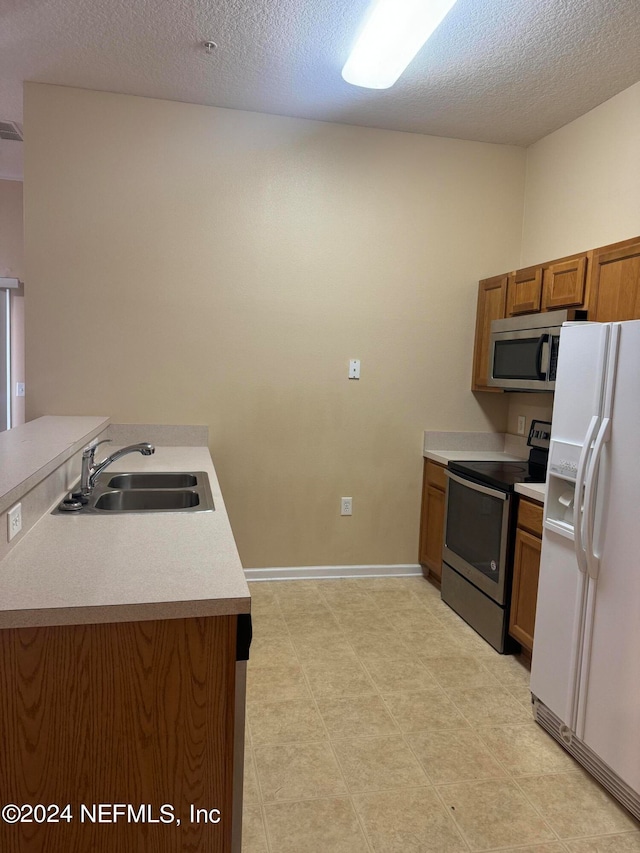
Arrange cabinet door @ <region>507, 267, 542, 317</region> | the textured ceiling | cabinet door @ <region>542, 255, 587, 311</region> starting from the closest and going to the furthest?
the textured ceiling, cabinet door @ <region>542, 255, 587, 311</region>, cabinet door @ <region>507, 267, 542, 317</region>

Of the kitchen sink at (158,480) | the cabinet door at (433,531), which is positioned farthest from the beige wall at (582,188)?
the kitchen sink at (158,480)

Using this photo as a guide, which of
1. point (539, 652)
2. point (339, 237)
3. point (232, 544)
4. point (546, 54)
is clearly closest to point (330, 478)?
point (339, 237)

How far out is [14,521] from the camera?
1.59 m

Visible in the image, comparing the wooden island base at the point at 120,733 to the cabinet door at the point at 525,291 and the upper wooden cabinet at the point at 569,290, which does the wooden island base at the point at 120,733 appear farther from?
the cabinet door at the point at 525,291

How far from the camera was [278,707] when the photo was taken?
2.39 meters

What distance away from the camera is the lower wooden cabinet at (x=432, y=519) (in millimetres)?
3656

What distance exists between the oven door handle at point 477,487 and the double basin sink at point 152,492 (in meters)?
1.42

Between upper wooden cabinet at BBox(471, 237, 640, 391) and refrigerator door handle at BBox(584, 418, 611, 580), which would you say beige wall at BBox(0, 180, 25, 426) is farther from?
refrigerator door handle at BBox(584, 418, 611, 580)

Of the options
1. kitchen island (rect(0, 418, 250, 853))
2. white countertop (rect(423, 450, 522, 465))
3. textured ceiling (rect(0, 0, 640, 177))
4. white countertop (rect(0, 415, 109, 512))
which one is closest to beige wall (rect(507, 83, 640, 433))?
textured ceiling (rect(0, 0, 640, 177))

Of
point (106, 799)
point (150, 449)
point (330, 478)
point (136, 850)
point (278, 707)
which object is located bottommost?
point (278, 707)

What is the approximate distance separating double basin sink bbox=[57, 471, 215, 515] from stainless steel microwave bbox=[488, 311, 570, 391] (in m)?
1.75

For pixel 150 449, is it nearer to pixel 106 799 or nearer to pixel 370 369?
pixel 106 799

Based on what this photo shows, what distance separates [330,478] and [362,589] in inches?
28.5

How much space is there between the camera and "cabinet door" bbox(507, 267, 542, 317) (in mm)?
3162
